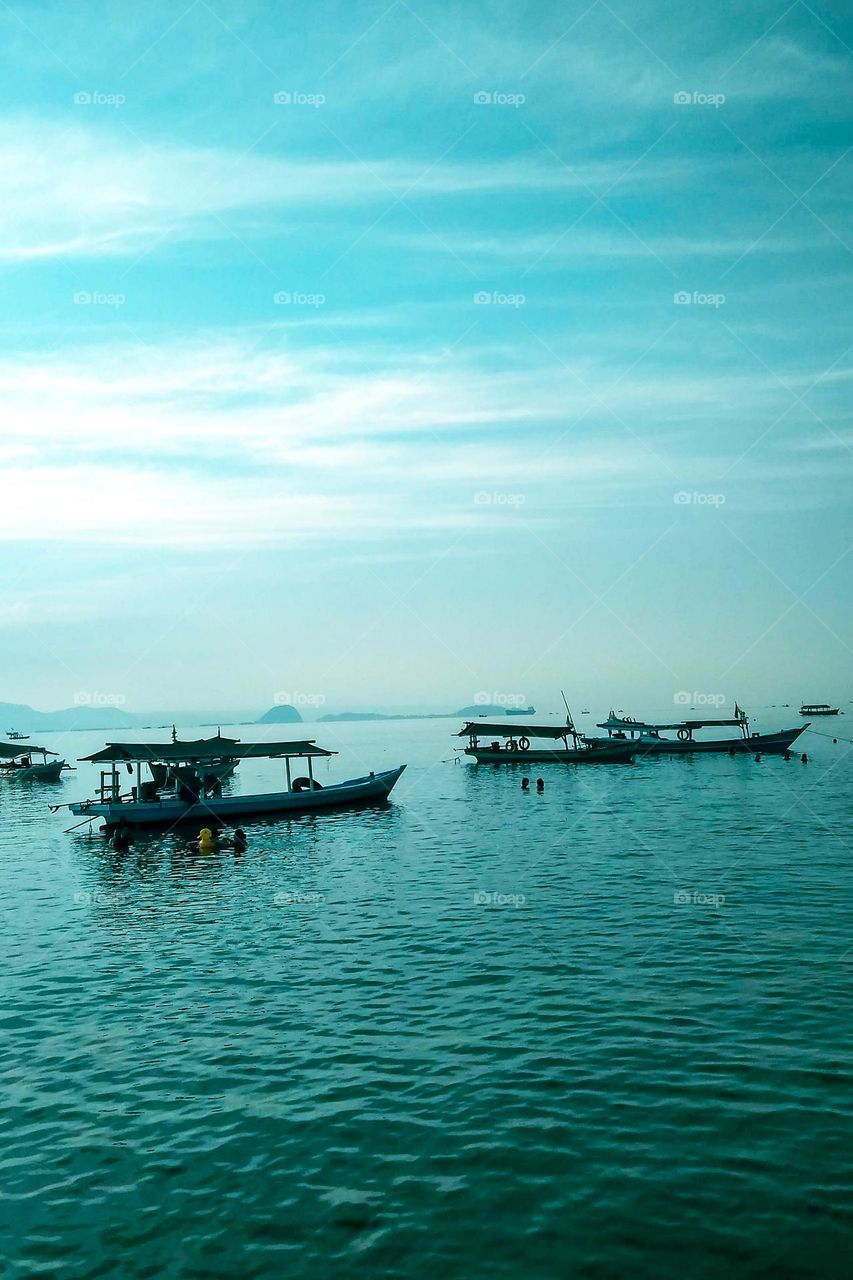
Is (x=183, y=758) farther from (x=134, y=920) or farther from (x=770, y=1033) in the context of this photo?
(x=770, y=1033)

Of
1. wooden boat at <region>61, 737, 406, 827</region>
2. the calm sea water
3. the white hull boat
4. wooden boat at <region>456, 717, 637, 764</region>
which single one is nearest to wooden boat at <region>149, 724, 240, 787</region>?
wooden boat at <region>61, 737, 406, 827</region>

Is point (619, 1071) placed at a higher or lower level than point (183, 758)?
lower

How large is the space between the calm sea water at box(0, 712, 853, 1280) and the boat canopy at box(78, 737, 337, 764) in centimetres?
1970

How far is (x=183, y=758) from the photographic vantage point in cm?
5841

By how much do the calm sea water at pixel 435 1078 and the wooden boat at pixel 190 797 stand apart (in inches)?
807

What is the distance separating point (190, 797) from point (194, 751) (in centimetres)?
397

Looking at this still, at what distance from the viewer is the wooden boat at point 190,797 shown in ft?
179

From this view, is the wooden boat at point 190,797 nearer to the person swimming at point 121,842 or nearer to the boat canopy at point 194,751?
the boat canopy at point 194,751

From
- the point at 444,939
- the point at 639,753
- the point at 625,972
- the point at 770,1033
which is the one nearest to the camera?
the point at 770,1033

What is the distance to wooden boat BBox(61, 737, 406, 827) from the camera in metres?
54.7

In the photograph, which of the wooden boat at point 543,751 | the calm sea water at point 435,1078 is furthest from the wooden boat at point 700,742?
the calm sea water at point 435,1078

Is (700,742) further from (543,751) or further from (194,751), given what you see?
(194,751)

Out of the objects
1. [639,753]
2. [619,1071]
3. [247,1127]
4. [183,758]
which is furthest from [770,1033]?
[639,753]

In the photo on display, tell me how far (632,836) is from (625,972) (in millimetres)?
26945
